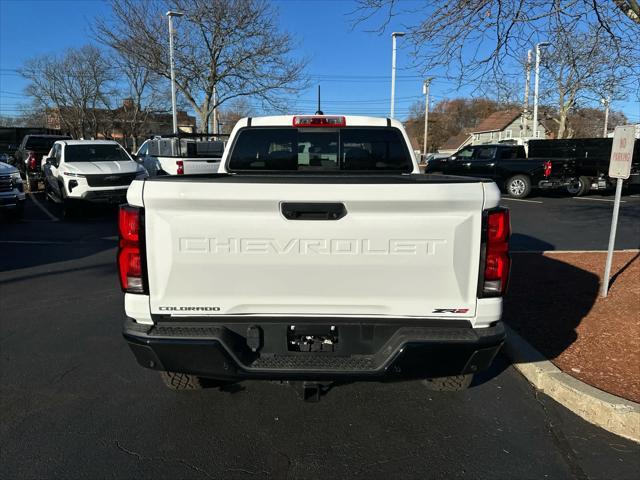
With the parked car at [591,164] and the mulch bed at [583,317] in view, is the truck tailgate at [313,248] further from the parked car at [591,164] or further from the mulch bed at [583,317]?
the parked car at [591,164]

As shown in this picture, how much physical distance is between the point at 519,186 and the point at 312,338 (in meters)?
16.4

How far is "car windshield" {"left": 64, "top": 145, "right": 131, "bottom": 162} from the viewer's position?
1262 cm

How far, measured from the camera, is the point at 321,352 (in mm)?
2586

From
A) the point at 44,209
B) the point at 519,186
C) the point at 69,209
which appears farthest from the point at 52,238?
the point at 519,186

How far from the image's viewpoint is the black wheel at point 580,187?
1722cm

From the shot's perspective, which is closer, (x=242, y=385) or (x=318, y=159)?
(x=242, y=385)

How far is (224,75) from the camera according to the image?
2211 cm

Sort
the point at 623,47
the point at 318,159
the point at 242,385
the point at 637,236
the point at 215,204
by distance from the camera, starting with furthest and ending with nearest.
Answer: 1. the point at 637,236
2. the point at 623,47
3. the point at 318,159
4. the point at 242,385
5. the point at 215,204

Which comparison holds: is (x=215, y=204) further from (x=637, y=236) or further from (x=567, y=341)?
(x=637, y=236)

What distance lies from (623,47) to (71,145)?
12.5 m

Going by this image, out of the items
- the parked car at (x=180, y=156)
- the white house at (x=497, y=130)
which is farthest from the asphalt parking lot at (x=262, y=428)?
the white house at (x=497, y=130)

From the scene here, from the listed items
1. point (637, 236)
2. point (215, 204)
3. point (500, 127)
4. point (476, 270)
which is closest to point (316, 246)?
point (215, 204)

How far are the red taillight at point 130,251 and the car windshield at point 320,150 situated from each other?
195 centimetres

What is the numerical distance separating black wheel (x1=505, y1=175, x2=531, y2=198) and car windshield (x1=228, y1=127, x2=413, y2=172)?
551 inches
